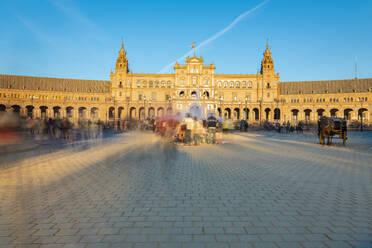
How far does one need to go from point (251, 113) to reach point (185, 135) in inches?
2522

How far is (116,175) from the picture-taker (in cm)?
707

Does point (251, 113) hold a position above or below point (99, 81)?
below

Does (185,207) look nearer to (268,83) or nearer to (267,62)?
(268,83)

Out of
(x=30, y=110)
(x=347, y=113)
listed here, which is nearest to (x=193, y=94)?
(x=347, y=113)

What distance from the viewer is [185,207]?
14.9ft

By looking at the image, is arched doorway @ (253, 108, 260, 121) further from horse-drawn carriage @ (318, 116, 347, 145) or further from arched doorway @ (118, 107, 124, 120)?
horse-drawn carriage @ (318, 116, 347, 145)

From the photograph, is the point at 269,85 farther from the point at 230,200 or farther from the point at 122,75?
the point at 230,200

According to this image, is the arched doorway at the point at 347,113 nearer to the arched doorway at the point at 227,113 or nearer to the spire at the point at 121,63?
the arched doorway at the point at 227,113

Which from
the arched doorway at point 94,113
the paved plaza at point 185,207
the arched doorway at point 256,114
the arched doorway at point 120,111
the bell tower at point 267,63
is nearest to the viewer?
the paved plaza at point 185,207

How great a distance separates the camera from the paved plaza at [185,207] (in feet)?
10.9

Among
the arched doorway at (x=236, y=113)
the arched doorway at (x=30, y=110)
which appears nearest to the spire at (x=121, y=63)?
the arched doorway at (x=30, y=110)

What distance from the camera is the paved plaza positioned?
3.33m

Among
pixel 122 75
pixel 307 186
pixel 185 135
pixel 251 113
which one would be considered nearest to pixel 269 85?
pixel 251 113

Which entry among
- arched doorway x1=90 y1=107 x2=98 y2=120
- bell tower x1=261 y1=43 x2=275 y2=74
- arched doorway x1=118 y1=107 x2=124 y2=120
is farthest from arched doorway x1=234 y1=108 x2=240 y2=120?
arched doorway x1=90 y1=107 x2=98 y2=120
